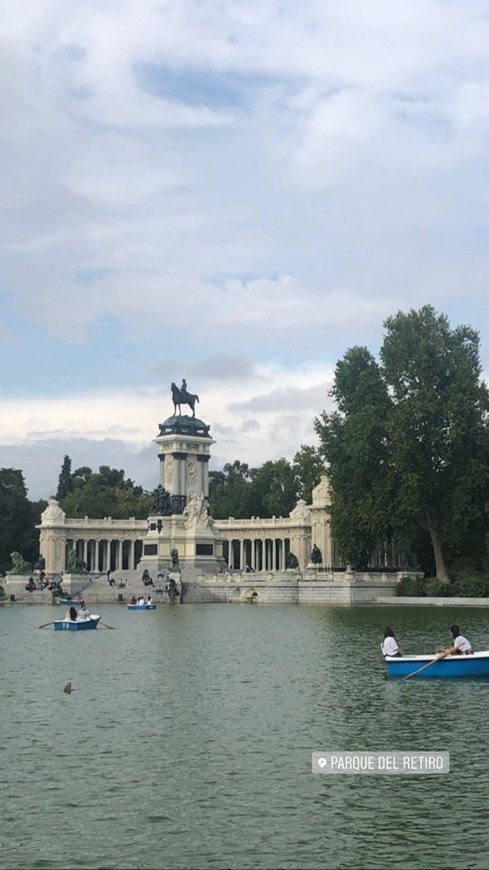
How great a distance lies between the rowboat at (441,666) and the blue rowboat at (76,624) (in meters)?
19.9

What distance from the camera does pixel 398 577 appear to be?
69000 mm

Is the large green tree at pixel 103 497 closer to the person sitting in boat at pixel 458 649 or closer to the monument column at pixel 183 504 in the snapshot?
the monument column at pixel 183 504

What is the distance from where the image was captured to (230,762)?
55.5 feet

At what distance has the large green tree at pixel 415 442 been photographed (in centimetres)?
6359

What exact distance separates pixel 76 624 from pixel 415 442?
27.4 m

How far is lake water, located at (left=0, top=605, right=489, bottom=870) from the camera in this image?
1261 cm

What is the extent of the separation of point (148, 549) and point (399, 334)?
3104 centimetres

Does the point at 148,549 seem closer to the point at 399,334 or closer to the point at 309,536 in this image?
the point at 309,536

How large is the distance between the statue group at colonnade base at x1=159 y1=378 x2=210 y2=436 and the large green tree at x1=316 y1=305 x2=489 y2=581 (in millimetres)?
27693

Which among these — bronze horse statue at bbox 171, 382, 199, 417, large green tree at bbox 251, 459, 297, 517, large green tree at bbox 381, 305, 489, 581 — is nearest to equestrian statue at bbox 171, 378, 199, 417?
bronze horse statue at bbox 171, 382, 199, 417

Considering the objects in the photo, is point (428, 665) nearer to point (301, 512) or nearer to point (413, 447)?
point (413, 447)

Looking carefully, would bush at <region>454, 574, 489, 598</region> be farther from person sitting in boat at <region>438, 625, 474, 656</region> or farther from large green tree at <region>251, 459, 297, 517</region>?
large green tree at <region>251, 459, 297, 517</region>

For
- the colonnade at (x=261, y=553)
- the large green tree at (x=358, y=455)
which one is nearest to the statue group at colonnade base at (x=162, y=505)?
Answer: the colonnade at (x=261, y=553)

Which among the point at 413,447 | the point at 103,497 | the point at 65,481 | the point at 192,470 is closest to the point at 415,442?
the point at 413,447
